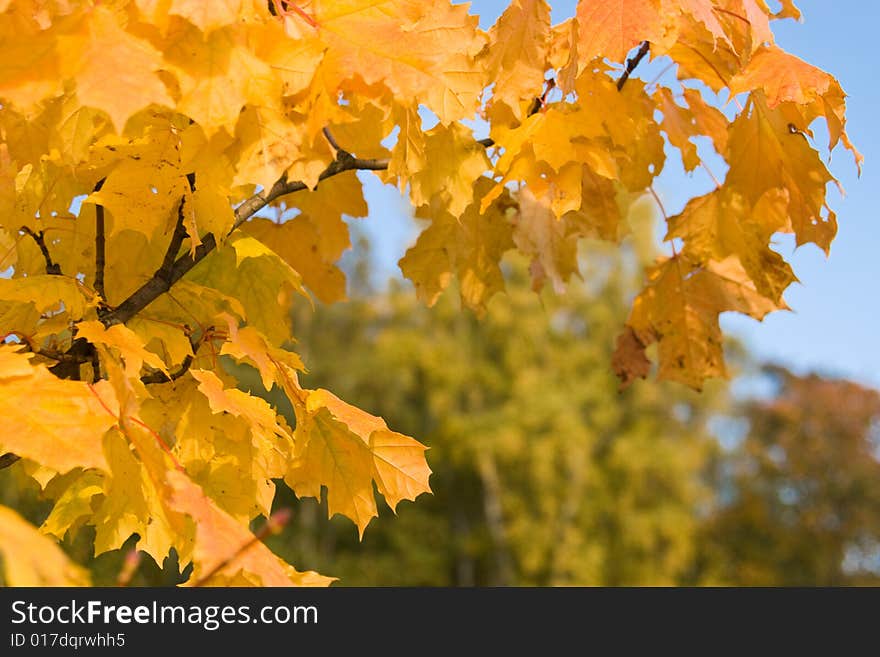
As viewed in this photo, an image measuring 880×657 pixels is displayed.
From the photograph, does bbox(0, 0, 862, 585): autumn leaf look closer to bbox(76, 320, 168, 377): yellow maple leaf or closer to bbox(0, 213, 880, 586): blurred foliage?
bbox(76, 320, 168, 377): yellow maple leaf

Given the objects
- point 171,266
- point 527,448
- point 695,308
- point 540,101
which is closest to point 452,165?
point 540,101

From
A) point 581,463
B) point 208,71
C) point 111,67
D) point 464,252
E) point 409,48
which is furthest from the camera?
point 581,463

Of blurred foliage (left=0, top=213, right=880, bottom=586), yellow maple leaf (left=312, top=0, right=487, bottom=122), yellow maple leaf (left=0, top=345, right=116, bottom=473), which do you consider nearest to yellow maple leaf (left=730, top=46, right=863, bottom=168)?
yellow maple leaf (left=312, top=0, right=487, bottom=122)

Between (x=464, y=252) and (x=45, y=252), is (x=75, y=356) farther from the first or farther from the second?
(x=464, y=252)

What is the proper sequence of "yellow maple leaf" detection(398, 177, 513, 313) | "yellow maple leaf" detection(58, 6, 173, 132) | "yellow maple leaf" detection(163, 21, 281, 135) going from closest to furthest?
1. "yellow maple leaf" detection(58, 6, 173, 132)
2. "yellow maple leaf" detection(163, 21, 281, 135)
3. "yellow maple leaf" detection(398, 177, 513, 313)

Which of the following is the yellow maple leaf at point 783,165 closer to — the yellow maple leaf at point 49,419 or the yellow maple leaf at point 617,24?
the yellow maple leaf at point 617,24

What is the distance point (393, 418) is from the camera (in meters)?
15.7

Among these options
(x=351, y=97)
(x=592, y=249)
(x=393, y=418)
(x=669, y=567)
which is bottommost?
(x=351, y=97)

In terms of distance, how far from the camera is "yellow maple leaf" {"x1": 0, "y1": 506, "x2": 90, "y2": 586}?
0.62 meters

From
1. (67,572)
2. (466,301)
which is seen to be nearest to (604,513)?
(466,301)

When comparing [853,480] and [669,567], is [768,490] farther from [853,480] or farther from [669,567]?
[669,567]

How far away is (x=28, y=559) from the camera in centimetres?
62
